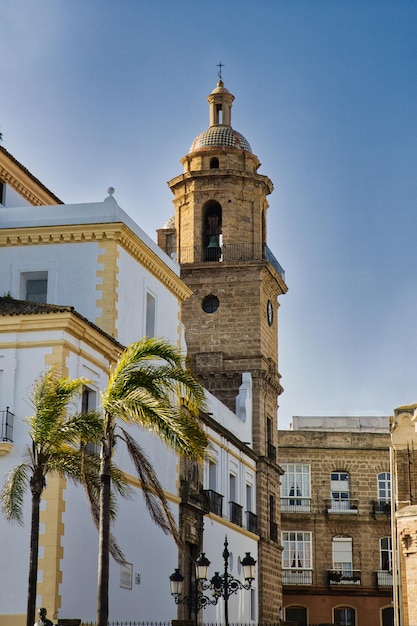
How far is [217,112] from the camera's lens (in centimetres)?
4678

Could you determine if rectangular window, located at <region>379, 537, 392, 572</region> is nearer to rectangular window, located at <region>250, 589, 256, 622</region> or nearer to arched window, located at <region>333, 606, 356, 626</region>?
arched window, located at <region>333, 606, 356, 626</region>

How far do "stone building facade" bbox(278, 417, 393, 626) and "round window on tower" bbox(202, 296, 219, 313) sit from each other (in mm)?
11880

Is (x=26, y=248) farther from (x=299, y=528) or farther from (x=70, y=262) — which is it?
(x=299, y=528)

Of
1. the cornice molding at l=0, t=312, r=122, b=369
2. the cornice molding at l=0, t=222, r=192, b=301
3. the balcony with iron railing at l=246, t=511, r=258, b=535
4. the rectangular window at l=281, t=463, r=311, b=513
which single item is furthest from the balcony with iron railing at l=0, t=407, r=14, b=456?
the rectangular window at l=281, t=463, r=311, b=513

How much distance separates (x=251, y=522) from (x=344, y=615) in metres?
13.3

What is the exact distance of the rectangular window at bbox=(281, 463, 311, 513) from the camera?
52375 mm

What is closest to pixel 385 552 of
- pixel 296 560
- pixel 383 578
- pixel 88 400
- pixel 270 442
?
pixel 383 578

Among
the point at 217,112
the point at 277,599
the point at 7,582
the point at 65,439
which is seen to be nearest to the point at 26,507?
the point at 7,582

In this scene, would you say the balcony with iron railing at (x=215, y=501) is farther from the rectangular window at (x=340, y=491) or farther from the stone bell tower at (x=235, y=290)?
the rectangular window at (x=340, y=491)

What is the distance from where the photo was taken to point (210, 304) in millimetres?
43656

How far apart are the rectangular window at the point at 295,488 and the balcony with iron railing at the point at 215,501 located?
1684 centimetres

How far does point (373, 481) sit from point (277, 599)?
11.3 m

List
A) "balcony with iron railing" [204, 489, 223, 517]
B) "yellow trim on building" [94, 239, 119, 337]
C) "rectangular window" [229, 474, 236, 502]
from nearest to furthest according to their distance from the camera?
1. "yellow trim on building" [94, 239, 119, 337]
2. "balcony with iron railing" [204, 489, 223, 517]
3. "rectangular window" [229, 474, 236, 502]

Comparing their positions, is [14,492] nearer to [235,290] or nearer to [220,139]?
[235,290]
